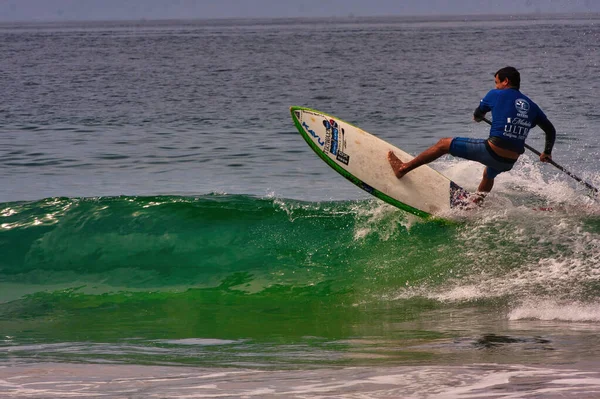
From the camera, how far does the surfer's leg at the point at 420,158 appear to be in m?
8.72

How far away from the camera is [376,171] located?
9.45 meters

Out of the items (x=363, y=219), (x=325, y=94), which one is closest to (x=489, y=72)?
(x=325, y=94)

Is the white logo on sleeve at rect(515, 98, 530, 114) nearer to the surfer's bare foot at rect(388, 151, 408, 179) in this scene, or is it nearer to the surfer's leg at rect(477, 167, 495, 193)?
the surfer's leg at rect(477, 167, 495, 193)

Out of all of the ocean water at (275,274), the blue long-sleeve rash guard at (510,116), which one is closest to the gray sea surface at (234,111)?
the ocean water at (275,274)

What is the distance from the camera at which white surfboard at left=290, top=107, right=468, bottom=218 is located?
9406 millimetres

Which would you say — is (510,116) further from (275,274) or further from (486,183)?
(275,274)

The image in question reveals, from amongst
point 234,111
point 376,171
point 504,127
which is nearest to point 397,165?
point 376,171

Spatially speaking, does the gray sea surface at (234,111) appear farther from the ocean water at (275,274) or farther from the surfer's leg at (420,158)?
the surfer's leg at (420,158)

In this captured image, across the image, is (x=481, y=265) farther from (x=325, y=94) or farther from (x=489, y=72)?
(x=489, y=72)

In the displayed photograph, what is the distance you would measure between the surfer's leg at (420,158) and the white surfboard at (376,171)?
75 millimetres

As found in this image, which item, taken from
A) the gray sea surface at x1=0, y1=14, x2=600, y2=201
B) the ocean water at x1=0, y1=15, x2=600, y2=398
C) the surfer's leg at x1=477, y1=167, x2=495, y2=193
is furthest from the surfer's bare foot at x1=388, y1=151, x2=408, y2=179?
the gray sea surface at x1=0, y1=14, x2=600, y2=201

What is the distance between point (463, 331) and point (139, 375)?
2.66 m

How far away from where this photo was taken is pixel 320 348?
6.38m

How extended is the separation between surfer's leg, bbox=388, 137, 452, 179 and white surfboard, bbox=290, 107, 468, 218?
0.07m
